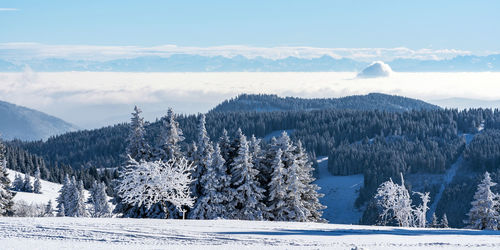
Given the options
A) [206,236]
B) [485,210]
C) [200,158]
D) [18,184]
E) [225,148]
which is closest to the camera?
[206,236]

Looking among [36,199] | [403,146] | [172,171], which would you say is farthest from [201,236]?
[403,146]

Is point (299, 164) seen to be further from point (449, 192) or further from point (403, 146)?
point (403, 146)

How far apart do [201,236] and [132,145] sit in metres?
23.1

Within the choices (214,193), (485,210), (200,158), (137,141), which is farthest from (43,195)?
(485,210)

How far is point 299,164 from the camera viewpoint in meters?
51.8

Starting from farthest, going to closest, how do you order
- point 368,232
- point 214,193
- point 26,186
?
point 26,186 < point 214,193 < point 368,232

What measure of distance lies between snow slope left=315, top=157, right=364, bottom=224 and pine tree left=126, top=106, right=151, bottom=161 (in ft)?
311

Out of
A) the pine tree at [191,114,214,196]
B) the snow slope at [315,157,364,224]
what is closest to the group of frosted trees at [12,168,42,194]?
the snow slope at [315,157,364,224]

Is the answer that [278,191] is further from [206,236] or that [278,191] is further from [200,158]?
[206,236]

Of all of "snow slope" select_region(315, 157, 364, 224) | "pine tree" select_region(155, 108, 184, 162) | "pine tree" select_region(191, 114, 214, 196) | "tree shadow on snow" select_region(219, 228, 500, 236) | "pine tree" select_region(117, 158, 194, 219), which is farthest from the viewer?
"snow slope" select_region(315, 157, 364, 224)

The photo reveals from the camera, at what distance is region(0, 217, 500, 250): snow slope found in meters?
29.7

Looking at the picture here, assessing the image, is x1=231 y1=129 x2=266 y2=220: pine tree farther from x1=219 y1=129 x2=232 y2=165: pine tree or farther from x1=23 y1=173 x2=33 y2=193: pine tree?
x1=23 y1=173 x2=33 y2=193: pine tree

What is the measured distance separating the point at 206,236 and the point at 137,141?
2315 centimetres

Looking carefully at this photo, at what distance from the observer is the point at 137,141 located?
5294cm
